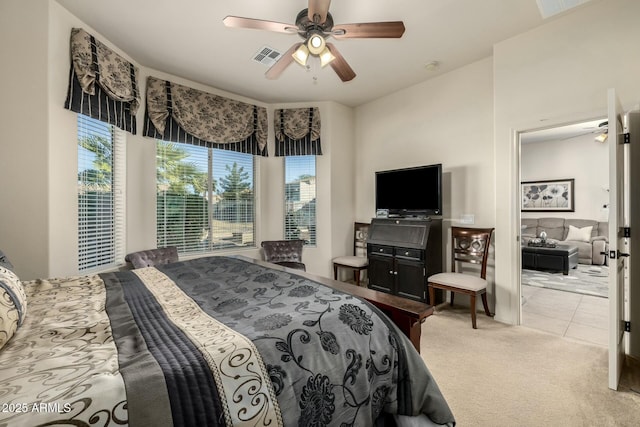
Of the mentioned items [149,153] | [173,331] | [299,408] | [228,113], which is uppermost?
[228,113]

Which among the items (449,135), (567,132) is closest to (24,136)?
(449,135)

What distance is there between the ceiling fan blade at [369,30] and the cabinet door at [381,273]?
2.58 meters

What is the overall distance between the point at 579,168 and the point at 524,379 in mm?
6470

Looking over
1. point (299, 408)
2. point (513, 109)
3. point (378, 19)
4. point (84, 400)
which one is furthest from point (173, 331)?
point (513, 109)

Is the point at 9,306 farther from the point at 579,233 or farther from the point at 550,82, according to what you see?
the point at 579,233

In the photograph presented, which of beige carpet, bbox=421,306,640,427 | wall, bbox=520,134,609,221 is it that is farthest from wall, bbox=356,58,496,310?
wall, bbox=520,134,609,221

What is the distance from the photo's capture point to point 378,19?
8.25 feet

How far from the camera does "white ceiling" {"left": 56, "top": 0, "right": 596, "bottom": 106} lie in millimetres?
2350

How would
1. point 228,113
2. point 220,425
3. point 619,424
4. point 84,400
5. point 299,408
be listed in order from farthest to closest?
point 228,113
point 619,424
point 299,408
point 220,425
point 84,400

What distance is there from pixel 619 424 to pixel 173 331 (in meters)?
2.43

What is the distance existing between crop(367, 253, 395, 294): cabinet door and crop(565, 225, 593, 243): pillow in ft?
16.4

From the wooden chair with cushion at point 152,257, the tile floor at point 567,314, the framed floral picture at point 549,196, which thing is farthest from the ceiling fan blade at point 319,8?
the framed floral picture at point 549,196

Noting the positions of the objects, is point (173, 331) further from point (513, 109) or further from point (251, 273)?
point (513, 109)

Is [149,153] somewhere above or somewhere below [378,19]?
below
